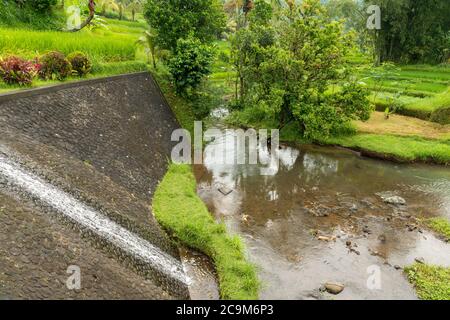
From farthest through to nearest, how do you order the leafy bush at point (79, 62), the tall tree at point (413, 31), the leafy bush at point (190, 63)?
the tall tree at point (413, 31) → the leafy bush at point (190, 63) → the leafy bush at point (79, 62)

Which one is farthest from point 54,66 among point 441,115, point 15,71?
point 441,115

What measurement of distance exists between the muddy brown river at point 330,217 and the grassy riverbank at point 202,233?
570 millimetres

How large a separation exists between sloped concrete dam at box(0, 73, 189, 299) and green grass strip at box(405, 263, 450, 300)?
5558mm

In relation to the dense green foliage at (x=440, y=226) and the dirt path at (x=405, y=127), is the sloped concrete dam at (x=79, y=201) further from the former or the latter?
the dirt path at (x=405, y=127)

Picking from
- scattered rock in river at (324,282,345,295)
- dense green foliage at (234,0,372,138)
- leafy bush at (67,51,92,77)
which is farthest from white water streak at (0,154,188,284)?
dense green foliage at (234,0,372,138)

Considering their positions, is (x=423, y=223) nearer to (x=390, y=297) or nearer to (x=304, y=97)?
(x=390, y=297)

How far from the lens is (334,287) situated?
819 cm

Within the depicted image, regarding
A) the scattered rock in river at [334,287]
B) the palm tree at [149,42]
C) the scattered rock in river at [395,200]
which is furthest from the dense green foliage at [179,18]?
the scattered rock in river at [334,287]

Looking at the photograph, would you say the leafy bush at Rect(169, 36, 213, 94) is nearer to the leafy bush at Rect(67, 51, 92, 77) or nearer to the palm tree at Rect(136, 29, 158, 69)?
the palm tree at Rect(136, 29, 158, 69)

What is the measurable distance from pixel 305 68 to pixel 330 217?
292 inches

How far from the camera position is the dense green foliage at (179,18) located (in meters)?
17.7

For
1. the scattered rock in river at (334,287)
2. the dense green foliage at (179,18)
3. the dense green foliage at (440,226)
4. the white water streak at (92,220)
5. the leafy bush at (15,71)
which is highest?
the dense green foliage at (179,18)

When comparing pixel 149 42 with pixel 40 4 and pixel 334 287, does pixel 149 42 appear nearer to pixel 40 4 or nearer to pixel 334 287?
pixel 40 4

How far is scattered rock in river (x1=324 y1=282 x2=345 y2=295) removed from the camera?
26.6 ft
